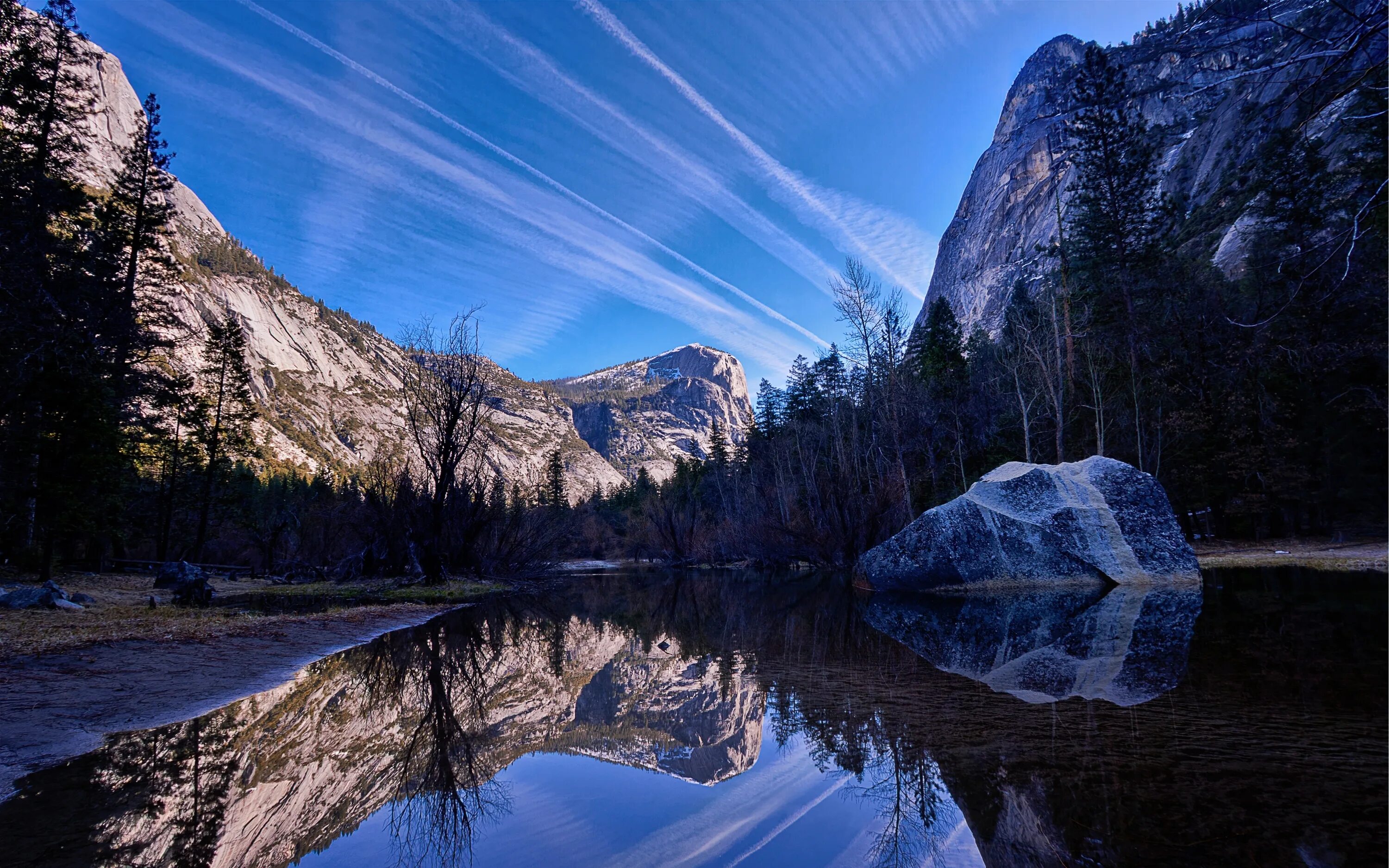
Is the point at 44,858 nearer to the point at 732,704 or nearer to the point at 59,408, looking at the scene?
the point at 732,704

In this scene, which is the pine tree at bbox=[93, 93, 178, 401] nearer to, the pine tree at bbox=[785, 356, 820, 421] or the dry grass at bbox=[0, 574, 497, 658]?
the dry grass at bbox=[0, 574, 497, 658]

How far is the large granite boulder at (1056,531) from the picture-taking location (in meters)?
12.4

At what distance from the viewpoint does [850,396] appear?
1433 inches

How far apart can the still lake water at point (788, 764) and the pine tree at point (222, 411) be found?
84.5 feet

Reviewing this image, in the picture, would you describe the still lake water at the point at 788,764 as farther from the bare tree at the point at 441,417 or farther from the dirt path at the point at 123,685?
the bare tree at the point at 441,417

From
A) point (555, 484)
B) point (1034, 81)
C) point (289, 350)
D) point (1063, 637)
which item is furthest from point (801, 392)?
point (289, 350)

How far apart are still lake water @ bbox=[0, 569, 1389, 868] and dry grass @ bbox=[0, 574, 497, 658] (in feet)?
9.58

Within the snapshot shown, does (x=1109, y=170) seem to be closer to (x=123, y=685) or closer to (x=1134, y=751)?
(x=1134, y=751)

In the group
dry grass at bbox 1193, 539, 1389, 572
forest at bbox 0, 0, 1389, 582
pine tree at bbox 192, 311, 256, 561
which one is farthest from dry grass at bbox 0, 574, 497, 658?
dry grass at bbox 1193, 539, 1389, 572

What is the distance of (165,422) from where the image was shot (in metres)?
24.8

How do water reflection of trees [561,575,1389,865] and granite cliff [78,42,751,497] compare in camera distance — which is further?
granite cliff [78,42,751,497]

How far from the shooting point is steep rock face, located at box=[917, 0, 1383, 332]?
3.66m

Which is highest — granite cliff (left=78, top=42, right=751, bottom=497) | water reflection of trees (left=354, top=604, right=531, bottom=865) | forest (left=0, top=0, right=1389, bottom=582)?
granite cliff (left=78, top=42, right=751, bottom=497)

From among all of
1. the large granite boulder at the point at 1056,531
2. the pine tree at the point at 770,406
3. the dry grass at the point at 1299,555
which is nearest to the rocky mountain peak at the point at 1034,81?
the pine tree at the point at 770,406
